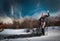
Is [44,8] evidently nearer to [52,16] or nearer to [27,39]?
[52,16]

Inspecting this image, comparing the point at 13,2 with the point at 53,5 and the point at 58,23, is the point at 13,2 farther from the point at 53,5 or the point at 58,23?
the point at 58,23

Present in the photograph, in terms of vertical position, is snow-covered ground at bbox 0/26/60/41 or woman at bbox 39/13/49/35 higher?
woman at bbox 39/13/49/35

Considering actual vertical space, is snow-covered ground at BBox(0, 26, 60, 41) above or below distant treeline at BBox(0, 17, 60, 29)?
below

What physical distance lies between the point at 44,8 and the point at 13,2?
528 millimetres

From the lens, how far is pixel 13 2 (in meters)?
2.44

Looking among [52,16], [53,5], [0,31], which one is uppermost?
[53,5]

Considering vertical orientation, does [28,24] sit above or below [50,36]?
above

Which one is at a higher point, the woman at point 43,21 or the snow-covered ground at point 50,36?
the woman at point 43,21

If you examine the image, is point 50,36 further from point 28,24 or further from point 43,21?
point 28,24

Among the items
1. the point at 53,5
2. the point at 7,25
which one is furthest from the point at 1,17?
the point at 53,5

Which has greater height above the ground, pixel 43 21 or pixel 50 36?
pixel 43 21

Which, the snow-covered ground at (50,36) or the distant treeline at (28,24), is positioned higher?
the distant treeline at (28,24)

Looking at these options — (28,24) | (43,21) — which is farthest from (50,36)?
(28,24)

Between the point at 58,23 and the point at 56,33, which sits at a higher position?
the point at 58,23
